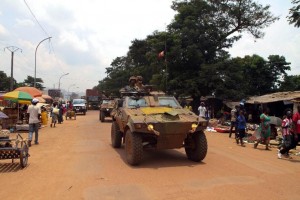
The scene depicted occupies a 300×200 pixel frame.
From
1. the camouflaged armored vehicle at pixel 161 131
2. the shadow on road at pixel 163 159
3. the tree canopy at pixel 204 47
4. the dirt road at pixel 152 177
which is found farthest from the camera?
the tree canopy at pixel 204 47

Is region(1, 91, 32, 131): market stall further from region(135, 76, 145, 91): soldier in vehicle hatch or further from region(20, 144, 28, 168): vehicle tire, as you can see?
region(20, 144, 28, 168): vehicle tire

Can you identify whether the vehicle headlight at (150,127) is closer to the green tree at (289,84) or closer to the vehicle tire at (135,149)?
the vehicle tire at (135,149)

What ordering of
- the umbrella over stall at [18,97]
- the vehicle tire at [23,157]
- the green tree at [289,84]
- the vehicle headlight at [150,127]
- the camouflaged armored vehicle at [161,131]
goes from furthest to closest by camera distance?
1. the green tree at [289,84]
2. the umbrella over stall at [18,97]
3. the camouflaged armored vehicle at [161,131]
4. the vehicle headlight at [150,127]
5. the vehicle tire at [23,157]

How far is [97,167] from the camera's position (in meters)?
8.88

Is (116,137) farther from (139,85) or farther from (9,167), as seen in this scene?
(9,167)

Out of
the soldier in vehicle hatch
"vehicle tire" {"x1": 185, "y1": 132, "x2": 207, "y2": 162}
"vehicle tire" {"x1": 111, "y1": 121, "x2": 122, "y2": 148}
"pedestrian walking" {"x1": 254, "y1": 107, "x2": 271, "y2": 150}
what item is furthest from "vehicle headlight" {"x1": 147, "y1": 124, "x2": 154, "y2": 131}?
"pedestrian walking" {"x1": 254, "y1": 107, "x2": 271, "y2": 150}

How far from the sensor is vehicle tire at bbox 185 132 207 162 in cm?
938

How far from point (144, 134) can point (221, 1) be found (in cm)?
2609

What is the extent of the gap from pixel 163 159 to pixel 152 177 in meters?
2.35

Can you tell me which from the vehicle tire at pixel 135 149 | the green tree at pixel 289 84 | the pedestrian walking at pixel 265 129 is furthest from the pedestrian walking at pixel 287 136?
the green tree at pixel 289 84

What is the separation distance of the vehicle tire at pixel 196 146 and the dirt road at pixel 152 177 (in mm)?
232

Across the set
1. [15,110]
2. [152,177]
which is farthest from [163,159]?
[15,110]

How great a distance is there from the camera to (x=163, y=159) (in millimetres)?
10023

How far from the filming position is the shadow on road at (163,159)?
914 centimetres
